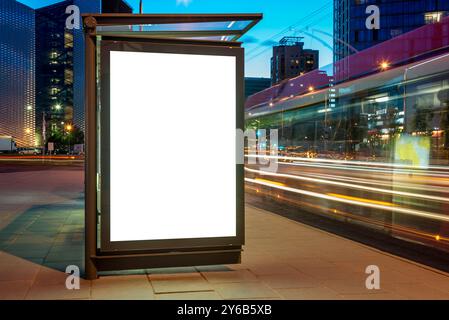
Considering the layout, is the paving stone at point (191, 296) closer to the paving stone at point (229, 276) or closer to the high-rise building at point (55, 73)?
the paving stone at point (229, 276)

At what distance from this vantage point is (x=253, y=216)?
38.7ft

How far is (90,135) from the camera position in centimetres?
551

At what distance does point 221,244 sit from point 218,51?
2227 mm

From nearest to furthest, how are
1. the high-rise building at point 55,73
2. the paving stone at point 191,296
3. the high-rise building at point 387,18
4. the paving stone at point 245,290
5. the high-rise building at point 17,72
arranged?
the paving stone at point 191,296 → the paving stone at point 245,290 → the high-rise building at point 387,18 → the high-rise building at point 17,72 → the high-rise building at point 55,73

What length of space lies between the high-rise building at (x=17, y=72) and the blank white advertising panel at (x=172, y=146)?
106625mm

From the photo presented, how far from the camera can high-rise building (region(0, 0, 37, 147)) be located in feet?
343

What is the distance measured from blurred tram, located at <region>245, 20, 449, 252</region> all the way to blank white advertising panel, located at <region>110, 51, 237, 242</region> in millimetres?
4668

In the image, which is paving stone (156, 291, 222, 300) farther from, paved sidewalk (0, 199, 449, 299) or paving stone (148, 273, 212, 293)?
paving stone (148, 273, 212, 293)

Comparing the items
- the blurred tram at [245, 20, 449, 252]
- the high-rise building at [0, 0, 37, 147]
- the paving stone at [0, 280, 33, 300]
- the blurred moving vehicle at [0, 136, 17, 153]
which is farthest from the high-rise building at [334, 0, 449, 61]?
the paving stone at [0, 280, 33, 300]

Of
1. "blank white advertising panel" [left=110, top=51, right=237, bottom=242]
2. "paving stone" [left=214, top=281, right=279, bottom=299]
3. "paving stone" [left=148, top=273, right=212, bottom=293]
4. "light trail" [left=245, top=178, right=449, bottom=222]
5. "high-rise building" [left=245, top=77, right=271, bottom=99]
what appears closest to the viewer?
"paving stone" [left=214, top=281, right=279, bottom=299]

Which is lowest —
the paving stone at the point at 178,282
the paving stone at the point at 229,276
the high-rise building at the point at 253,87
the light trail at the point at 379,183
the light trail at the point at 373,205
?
the light trail at the point at 373,205

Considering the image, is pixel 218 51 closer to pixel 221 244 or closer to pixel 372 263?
pixel 221 244

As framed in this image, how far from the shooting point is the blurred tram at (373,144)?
1028 cm

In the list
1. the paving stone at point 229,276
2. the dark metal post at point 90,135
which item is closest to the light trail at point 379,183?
the paving stone at point 229,276
